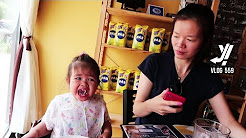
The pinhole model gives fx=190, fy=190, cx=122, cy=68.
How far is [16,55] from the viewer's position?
1.83 metres

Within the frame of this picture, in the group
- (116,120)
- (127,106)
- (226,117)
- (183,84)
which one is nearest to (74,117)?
(127,106)

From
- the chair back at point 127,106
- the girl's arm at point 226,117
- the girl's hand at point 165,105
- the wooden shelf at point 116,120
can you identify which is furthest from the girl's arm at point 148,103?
Answer: the wooden shelf at point 116,120

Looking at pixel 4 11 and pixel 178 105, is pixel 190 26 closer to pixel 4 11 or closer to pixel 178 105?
pixel 178 105

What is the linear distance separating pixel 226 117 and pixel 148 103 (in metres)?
0.45

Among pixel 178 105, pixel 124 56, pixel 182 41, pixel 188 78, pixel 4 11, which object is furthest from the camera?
pixel 124 56

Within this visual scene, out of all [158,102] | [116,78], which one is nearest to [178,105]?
[158,102]

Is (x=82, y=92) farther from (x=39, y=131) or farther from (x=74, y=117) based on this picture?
(x=39, y=131)

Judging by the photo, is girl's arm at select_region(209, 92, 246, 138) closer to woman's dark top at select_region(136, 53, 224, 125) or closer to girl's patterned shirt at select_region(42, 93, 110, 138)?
woman's dark top at select_region(136, 53, 224, 125)

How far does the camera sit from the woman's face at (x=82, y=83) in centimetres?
95

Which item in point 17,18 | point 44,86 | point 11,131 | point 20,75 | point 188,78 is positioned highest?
point 17,18

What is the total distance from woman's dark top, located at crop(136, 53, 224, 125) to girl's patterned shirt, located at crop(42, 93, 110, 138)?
0.95 feet

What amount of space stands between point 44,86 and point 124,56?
93 centimetres

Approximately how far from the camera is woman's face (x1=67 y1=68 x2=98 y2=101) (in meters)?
0.95

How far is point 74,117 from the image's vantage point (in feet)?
3.26
